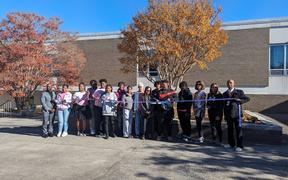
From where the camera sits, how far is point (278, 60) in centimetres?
1845

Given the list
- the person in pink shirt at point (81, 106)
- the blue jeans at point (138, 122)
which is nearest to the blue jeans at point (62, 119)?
the person in pink shirt at point (81, 106)

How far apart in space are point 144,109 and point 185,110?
3.93ft

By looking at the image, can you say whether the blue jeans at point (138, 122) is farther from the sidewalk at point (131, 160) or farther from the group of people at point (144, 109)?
the sidewalk at point (131, 160)

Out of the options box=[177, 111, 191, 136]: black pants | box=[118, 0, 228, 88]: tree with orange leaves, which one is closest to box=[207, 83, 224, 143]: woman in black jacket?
box=[177, 111, 191, 136]: black pants

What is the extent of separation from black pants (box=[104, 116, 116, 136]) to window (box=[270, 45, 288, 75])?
13.4 meters

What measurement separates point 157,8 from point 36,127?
6.41m

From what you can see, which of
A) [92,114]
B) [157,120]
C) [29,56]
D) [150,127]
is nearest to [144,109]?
[157,120]

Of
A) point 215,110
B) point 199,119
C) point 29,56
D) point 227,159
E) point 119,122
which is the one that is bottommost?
point 227,159

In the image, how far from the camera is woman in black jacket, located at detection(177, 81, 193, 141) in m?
8.23

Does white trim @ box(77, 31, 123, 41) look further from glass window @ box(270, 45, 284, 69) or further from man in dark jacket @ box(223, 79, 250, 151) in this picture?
man in dark jacket @ box(223, 79, 250, 151)

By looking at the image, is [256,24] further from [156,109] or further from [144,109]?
[144,109]

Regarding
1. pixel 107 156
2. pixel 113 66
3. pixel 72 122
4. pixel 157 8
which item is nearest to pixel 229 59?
pixel 113 66

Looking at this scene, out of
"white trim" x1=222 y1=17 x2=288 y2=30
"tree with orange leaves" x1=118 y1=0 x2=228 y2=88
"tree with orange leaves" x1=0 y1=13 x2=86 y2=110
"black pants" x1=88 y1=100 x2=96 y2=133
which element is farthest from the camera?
"white trim" x1=222 y1=17 x2=288 y2=30

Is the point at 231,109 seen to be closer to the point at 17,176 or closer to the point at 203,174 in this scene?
the point at 203,174
